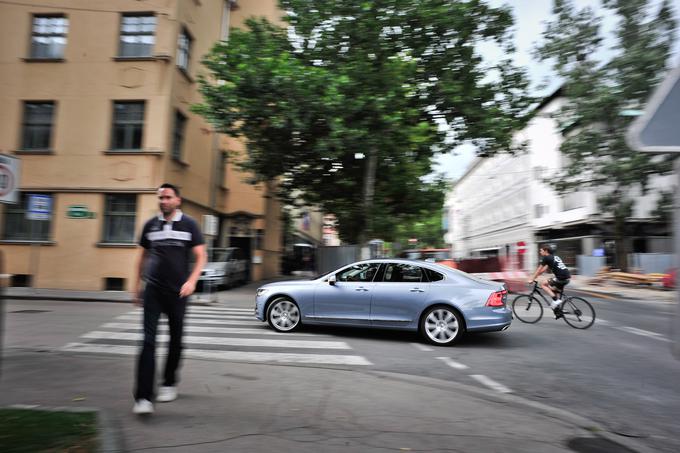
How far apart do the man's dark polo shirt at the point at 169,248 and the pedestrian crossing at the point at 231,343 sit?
1.41 m

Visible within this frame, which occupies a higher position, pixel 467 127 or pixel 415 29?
pixel 415 29

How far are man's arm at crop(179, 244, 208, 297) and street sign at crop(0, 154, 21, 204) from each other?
3.02 metres

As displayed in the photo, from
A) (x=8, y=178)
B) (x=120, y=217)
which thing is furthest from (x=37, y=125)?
(x=8, y=178)

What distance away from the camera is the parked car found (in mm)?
16353

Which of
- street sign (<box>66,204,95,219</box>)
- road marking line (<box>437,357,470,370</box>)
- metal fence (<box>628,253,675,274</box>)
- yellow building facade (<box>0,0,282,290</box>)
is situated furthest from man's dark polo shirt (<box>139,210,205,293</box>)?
metal fence (<box>628,253,675,274</box>)

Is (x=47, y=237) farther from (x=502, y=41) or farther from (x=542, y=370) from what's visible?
(x=502, y=41)

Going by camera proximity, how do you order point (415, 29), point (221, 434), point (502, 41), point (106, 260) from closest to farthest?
point (221, 434) < point (106, 260) < point (415, 29) < point (502, 41)

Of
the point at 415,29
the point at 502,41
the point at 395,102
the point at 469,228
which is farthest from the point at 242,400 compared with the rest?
the point at 469,228

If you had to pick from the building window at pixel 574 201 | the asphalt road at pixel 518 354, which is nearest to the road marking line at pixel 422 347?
the asphalt road at pixel 518 354

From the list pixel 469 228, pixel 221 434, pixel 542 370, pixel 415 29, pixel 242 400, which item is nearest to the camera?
pixel 221 434

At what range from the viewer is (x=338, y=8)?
54.3 ft

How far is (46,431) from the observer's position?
313cm

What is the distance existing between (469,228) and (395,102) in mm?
57365

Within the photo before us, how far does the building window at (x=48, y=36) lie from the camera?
17.0 m
